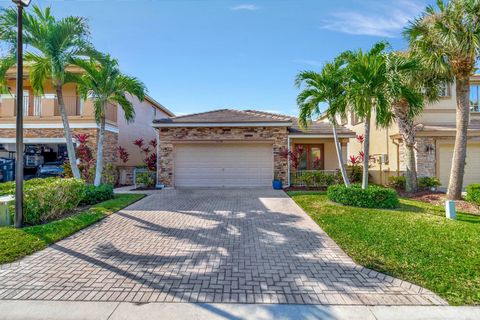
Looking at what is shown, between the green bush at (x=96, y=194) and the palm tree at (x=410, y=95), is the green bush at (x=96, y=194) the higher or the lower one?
the lower one

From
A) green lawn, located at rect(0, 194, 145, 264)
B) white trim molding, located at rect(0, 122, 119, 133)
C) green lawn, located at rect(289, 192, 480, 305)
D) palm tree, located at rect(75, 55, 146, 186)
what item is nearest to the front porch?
green lawn, located at rect(289, 192, 480, 305)

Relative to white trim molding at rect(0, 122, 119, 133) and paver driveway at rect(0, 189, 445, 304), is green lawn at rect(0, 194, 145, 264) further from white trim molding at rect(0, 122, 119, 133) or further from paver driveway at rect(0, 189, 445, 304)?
white trim molding at rect(0, 122, 119, 133)

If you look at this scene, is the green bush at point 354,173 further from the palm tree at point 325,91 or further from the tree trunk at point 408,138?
the palm tree at point 325,91

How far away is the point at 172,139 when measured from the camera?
1395cm

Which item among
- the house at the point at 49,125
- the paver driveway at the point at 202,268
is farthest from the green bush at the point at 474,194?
the house at the point at 49,125

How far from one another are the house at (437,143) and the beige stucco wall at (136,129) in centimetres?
1520

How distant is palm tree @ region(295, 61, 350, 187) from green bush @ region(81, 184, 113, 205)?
8.87 metres

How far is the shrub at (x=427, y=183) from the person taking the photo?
1204 cm

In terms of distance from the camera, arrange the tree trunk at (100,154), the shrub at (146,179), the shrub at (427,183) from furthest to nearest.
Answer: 1. the shrub at (146,179)
2. the shrub at (427,183)
3. the tree trunk at (100,154)

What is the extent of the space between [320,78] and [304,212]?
5164mm

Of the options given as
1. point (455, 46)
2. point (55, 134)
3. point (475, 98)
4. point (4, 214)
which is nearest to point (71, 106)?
point (55, 134)

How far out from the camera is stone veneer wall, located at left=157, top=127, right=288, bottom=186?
547 inches

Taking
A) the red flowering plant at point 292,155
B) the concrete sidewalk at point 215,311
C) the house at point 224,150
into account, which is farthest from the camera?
the house at point 224,150

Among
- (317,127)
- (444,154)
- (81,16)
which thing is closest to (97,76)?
(81,16)
